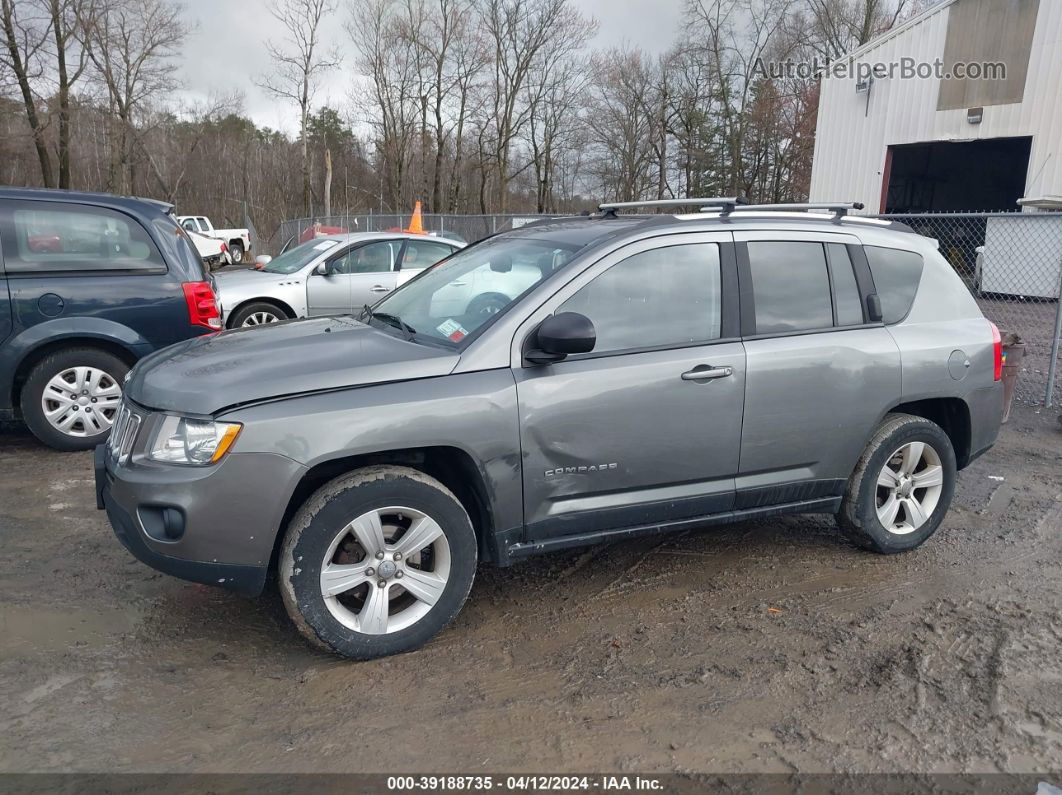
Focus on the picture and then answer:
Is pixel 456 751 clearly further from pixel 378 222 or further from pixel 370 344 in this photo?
pixel 378 222

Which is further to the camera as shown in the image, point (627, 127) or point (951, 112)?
point (627, 127)

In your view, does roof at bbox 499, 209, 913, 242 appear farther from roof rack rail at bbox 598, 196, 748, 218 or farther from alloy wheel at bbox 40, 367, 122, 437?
alloy wheel at bbox 40, 367, 122, 437

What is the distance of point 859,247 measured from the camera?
171 inches

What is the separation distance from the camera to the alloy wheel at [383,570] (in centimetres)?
325

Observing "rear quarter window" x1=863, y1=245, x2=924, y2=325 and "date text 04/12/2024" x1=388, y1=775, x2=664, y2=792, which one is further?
"rear quarter window" x1=863, y1=245, x2=924, y2=325

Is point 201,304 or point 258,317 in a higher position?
point 201,304

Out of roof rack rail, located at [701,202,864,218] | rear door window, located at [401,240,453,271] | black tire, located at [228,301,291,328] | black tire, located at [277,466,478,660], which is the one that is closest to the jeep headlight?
black tire, located at [277,466,478,660]

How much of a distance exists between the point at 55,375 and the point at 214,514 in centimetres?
376

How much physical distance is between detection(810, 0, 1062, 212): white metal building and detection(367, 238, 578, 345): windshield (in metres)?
14.8

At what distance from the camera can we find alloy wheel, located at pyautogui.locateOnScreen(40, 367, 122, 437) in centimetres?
602

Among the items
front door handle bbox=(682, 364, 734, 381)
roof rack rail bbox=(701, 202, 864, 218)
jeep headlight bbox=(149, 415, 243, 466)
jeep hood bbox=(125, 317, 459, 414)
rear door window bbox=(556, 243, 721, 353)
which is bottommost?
jeep headlight bbox=(149, 415, 243, 466)

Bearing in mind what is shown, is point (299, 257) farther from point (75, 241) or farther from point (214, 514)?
point (214, 514)

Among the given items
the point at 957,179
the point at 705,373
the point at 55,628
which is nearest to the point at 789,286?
the point at 705,373

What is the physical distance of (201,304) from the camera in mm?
6320
